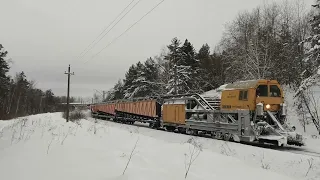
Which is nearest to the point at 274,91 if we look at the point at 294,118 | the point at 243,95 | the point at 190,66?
the point at 243,95

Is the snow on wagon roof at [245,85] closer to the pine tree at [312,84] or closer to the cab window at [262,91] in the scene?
the cab window at [262,91]

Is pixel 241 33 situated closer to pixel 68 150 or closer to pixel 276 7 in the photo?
pixel 276 7

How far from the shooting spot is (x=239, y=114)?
14664 mm

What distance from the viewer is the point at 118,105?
36.4 metres

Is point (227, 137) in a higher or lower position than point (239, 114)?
lower

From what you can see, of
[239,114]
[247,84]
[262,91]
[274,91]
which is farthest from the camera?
[247,84]

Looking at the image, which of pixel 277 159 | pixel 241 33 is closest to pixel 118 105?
pixel 241 33

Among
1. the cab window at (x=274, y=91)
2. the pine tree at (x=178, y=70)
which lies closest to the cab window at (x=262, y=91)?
the cab window at (x=274, y=91)

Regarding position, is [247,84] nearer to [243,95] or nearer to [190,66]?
[243,95]

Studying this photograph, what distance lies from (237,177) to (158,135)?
46.7 ft

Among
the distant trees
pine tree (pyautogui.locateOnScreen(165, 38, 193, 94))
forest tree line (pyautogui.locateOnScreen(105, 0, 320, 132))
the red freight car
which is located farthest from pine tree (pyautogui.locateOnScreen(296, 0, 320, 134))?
the distant trees

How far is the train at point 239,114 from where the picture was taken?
44.8 ft

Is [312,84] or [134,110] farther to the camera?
[134,110]

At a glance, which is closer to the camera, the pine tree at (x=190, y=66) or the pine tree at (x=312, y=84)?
the pine tree at (x=312, y=84)
